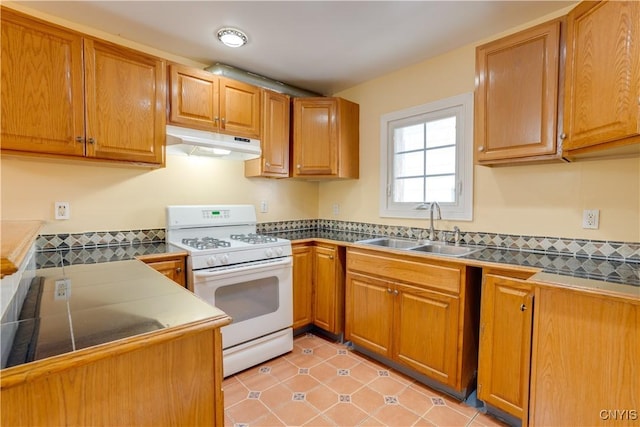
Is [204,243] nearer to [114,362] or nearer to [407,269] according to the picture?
[407,269]

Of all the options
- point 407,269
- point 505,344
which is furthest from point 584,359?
point 407,269

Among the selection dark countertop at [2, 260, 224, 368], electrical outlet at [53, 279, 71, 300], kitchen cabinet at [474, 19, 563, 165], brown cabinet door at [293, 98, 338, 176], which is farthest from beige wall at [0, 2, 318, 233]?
A: kitchen cabinet at [474, 19, 563, 165]

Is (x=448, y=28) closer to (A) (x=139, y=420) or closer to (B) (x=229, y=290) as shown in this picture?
(B) (x=229, y=290)

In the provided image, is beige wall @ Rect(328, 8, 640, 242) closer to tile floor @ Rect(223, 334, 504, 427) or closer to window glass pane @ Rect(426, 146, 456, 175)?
window glass pane @ Rect(426, 146, 456, 175)

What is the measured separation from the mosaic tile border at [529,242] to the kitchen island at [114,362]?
195 centimetres

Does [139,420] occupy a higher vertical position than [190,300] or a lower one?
lower

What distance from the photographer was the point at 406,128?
2668 millimetres

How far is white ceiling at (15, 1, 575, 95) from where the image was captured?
1793 mm

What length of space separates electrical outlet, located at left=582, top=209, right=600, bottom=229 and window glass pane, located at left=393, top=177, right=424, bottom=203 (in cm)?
105

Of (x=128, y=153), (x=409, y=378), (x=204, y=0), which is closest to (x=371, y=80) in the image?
(x=204, y=0)

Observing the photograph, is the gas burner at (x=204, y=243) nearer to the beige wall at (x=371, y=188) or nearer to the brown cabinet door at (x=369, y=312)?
the beige wall at (x=371, y=188)

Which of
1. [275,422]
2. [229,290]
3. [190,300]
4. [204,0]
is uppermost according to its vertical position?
[204,0]

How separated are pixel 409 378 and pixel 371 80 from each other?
2497 mm

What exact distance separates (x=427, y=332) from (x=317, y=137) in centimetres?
182
